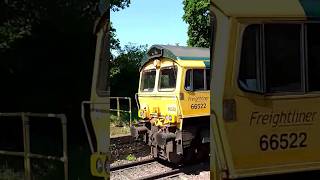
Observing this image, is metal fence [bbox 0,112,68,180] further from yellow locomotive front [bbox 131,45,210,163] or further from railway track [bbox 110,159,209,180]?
yellow locomotive front [bbox 131,45,210,163]

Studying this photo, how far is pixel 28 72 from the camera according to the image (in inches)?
139

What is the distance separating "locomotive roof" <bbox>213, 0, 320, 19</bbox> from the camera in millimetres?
3725

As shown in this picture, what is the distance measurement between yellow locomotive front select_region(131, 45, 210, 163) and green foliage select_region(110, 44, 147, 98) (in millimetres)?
2764

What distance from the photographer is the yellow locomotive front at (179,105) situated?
1012 centimetres

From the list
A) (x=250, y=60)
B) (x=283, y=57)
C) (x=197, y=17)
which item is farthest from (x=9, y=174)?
(x=197, y=17)

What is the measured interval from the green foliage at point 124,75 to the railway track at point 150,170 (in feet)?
12.8

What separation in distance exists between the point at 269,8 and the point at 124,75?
10.3 meters

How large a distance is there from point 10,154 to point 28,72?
72 centimetres

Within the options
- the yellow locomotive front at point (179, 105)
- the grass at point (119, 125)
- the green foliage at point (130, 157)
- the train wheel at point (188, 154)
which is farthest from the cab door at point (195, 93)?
the grass at point (119, 125)

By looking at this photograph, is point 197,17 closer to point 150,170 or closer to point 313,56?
point 150,170

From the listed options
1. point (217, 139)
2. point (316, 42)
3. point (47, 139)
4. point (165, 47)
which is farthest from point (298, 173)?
point (165, 47)

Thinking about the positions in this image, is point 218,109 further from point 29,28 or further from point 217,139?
point 29,28

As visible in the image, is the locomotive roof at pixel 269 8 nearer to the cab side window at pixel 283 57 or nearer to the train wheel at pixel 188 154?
the cab side window at pixel 283 57

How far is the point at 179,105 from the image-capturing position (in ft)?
33.6
